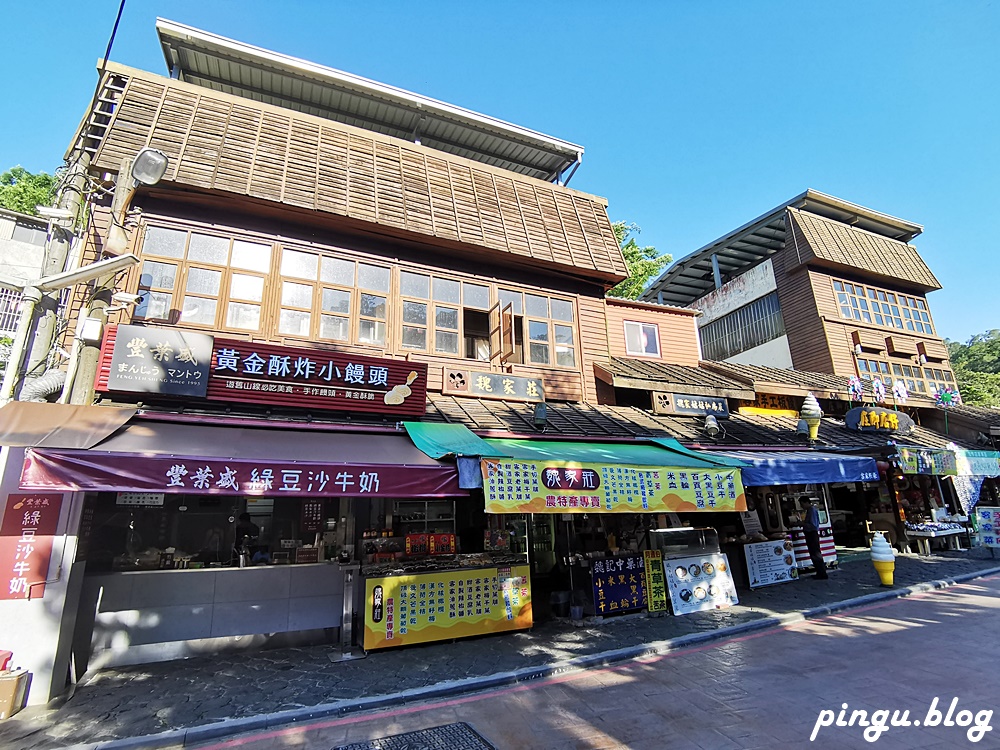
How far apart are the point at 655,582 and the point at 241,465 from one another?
813 centimetres

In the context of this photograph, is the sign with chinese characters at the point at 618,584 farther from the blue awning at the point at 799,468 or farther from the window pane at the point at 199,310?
the window pane at the point at 199,310

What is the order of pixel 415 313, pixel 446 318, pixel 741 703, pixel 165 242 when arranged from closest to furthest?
pixel 741 703 < pixel 165 242 < pixel 415 313 < pixel 446 318

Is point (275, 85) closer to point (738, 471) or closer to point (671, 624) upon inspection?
point (738, 471)

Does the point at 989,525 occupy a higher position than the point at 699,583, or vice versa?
the point at 989,525

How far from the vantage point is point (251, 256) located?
395 inches

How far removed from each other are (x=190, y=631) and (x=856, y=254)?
2790 centimetres

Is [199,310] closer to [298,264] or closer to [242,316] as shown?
[242,316]

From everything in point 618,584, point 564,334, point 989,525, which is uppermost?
point 564,334

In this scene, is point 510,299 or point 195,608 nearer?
point 195,608

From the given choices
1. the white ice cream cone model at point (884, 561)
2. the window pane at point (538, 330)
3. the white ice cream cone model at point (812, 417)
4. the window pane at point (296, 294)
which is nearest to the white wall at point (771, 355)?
the white ice cream cone model at point (812, 417)

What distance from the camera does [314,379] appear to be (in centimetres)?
887

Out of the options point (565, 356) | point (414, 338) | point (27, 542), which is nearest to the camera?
point (27, 542)

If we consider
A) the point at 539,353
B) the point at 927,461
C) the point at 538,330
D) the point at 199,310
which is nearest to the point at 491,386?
the point at 539,353

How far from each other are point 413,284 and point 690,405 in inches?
317
